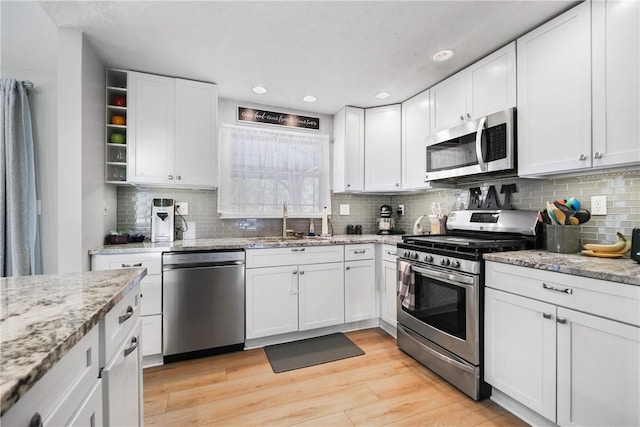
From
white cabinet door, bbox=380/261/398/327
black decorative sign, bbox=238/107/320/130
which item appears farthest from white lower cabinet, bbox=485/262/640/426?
black decorative sign, bbox=238/107/320/130

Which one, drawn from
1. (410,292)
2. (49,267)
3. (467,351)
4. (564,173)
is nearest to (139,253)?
(49,267)

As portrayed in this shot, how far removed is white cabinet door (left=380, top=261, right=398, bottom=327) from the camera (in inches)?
109

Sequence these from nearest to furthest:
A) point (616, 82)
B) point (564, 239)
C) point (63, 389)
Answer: point (63, 389), point (616, 82), point (564, 239)

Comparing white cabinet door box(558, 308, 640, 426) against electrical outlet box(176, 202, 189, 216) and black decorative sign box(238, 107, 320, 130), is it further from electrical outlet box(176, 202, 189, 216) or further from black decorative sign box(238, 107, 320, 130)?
electrical outlet box(176, 202, 189, 216)

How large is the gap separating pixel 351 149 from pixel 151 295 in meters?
2.47

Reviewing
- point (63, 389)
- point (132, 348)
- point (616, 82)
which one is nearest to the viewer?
point (63, 389)

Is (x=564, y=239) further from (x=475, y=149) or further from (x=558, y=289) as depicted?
(x=475, y=149)

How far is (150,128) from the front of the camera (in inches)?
99.8

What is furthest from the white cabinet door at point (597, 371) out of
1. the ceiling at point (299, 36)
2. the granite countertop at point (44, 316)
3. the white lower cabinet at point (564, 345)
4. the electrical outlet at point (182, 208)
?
the electrical outlet at point (182, 208)

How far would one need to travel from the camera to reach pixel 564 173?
1903 millimetres

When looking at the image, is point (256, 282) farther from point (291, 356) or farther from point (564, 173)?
point (564, 173)

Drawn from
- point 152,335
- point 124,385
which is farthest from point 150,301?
point 124,385

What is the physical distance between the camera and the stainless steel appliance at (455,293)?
6.11ft

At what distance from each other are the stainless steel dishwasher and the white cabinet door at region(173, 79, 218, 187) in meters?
0.78
